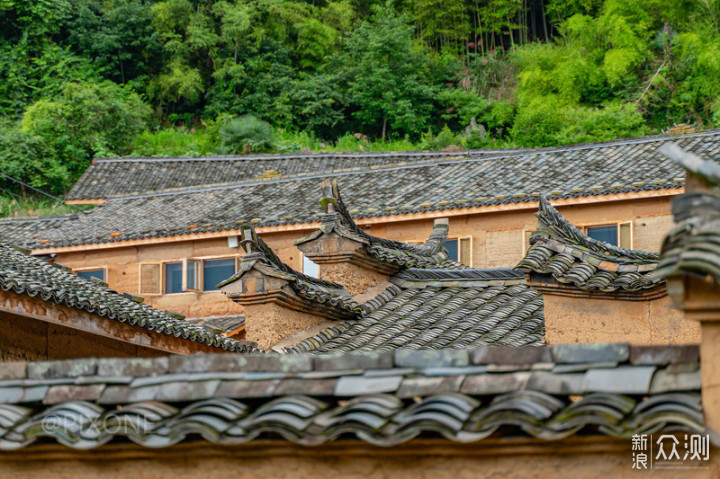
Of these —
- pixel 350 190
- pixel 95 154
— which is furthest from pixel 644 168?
pixel 95 154

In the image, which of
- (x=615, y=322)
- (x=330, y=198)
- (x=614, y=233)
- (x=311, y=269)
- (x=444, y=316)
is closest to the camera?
(x=615, y=322)

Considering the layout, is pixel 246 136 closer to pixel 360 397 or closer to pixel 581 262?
pixel 581 262

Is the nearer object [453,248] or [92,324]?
[92,324]

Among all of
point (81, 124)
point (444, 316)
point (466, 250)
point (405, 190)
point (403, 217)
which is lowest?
point (444, 316)

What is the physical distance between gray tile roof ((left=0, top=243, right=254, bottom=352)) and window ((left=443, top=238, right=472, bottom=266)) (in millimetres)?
10540

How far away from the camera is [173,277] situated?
30672 mm

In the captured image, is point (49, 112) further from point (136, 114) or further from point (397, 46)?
point (397, 46)

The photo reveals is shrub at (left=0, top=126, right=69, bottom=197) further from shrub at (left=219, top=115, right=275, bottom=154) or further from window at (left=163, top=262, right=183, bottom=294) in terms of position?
window at (left=163, top=262, right=183, bottom=294)

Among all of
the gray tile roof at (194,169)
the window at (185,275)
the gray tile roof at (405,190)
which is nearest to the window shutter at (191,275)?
the window at (185,275)

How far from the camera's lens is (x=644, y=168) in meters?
25.6

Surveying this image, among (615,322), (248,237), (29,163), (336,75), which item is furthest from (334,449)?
(336,75)

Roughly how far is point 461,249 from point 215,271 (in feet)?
23.3

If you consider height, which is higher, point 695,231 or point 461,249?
point 461,249

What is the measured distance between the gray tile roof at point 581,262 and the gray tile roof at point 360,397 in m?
5.57
